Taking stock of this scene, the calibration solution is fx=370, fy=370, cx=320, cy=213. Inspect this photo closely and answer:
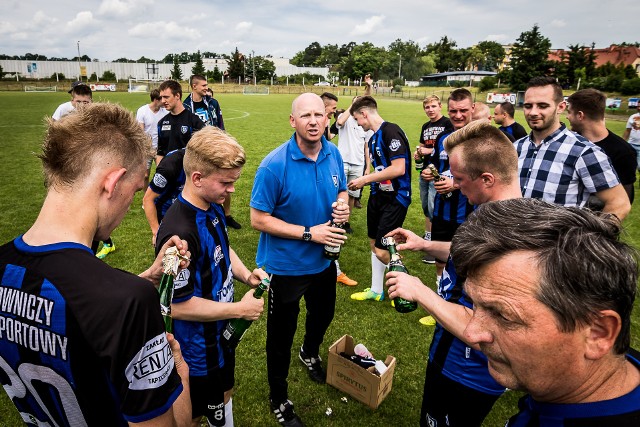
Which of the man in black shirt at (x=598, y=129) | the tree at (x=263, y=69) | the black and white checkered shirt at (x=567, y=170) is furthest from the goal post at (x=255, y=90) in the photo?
the black and white checkered shirt at (x=567, y=170)

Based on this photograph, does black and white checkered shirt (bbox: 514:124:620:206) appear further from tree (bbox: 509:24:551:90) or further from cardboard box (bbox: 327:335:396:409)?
tree (bbox: 509:24:551:90)

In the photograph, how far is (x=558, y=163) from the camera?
439 centimetres

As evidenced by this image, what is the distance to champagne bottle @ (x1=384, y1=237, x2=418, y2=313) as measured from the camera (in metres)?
2.50

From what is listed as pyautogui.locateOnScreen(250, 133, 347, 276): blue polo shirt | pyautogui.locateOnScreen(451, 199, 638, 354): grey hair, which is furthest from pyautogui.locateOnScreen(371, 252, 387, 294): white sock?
pyautogui.locateOnScreen(451, 199, 638, 354): grey hair

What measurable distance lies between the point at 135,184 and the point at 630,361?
2.12 meters

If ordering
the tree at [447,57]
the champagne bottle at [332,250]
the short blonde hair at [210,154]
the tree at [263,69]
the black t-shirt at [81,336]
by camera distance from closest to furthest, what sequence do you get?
the black t-shirt at [81,336] < the short blonde hair at [210,154] < the champagne bottle at [332,250] < the tree at [263,69] < the tree at [447,57]

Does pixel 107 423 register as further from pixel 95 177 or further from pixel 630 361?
pixel 630 361

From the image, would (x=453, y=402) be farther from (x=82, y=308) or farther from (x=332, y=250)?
(x=82, y=308)

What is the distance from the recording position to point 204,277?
106 inches

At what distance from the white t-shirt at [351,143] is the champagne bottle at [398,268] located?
19.7ft

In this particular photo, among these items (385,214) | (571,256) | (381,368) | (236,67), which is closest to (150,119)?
(385,214)

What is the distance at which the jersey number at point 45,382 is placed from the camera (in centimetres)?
142

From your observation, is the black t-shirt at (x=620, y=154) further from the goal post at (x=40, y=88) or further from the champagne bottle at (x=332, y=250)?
the goal post at (x=40, y=88)

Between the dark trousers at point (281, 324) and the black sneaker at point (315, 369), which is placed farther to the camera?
the black sneaker at point (315, 369)
